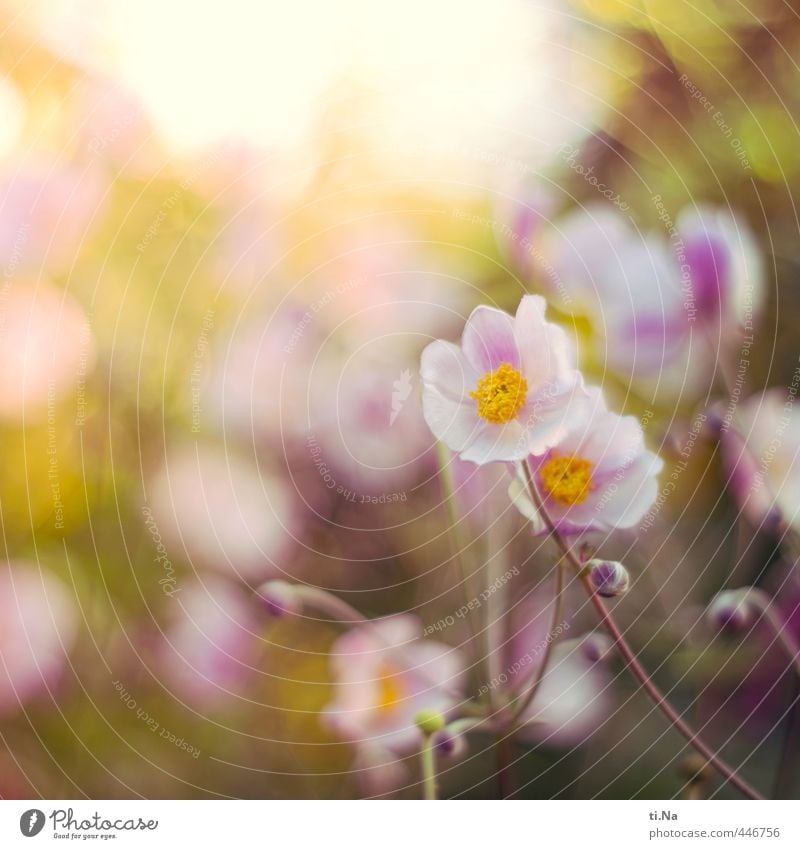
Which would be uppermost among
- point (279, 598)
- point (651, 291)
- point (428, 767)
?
point (651, 291)

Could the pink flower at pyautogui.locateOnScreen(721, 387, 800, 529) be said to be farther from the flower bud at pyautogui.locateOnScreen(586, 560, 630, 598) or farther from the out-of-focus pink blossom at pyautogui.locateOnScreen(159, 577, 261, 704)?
the out-of-focus pink blossom at pyautogui.locateOnScreen(159, 577, 261, 704)

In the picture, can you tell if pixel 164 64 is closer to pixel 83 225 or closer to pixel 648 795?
pixel 83 225

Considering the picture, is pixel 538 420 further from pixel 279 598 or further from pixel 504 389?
pixel 279 598

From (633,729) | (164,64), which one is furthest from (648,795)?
(164,64)

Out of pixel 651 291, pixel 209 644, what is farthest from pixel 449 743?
pixel 651 291

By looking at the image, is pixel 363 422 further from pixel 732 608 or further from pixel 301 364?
pixel 732 608

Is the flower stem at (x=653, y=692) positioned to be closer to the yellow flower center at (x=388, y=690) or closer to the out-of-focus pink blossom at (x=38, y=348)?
the yellow flower center at (x=388, y=690)

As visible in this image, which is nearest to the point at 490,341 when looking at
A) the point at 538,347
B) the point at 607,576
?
the point at 538,347

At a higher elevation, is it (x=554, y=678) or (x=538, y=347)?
(x=538, y=347)
